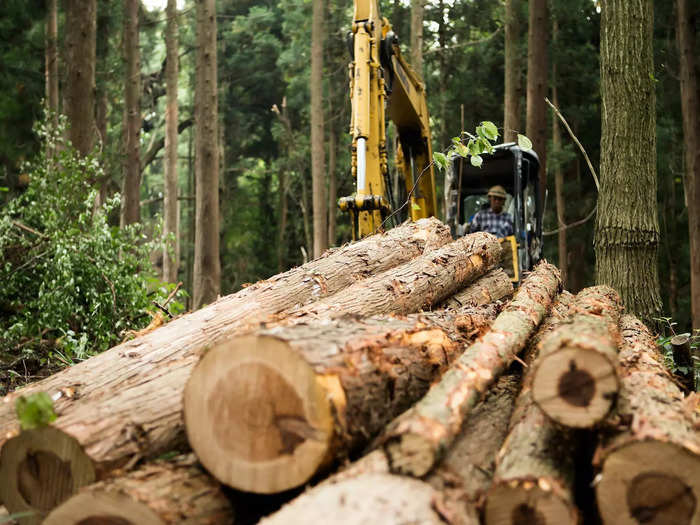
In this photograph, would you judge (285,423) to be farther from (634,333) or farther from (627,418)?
(634,333)

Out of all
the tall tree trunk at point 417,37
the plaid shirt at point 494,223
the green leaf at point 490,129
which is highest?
the tall tree trunk at point 417,37

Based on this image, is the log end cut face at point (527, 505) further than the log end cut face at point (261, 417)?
No

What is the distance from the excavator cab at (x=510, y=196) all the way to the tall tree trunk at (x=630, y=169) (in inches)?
52.6

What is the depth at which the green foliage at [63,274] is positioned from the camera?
21.5ft

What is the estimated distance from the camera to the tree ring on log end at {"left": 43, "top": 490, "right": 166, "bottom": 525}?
2271 millimetres

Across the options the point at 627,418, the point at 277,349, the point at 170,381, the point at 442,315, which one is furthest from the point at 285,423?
the point at 442,315

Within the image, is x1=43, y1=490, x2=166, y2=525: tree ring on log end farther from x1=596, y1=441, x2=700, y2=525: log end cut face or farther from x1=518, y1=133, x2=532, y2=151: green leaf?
x1=518, y1=133, x2=532, y2=151: green leaf

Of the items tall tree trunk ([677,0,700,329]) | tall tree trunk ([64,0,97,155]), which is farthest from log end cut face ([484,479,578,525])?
tall tree trunk ([677,0,700,329])

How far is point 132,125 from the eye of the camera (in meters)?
14.5

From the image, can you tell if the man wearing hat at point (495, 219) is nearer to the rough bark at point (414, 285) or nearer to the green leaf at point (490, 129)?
the rough bark at point (414, 285)

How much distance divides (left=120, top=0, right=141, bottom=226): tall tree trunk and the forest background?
0.12 ft

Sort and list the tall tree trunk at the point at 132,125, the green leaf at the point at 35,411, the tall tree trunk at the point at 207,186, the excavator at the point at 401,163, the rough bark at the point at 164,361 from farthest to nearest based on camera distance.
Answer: the tall tree trunk at the point at 132,125 < the tall tree trunk at the point at 207,186 < the excavator at the point at 401,163 < the rough bark at the point at 164,361 < the green leaf at the point at 35,411

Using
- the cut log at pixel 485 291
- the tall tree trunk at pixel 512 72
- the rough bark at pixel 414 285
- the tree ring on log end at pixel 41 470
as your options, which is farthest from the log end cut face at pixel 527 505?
the tall tree trunk at pixel 512 72

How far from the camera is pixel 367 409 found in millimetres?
2580
